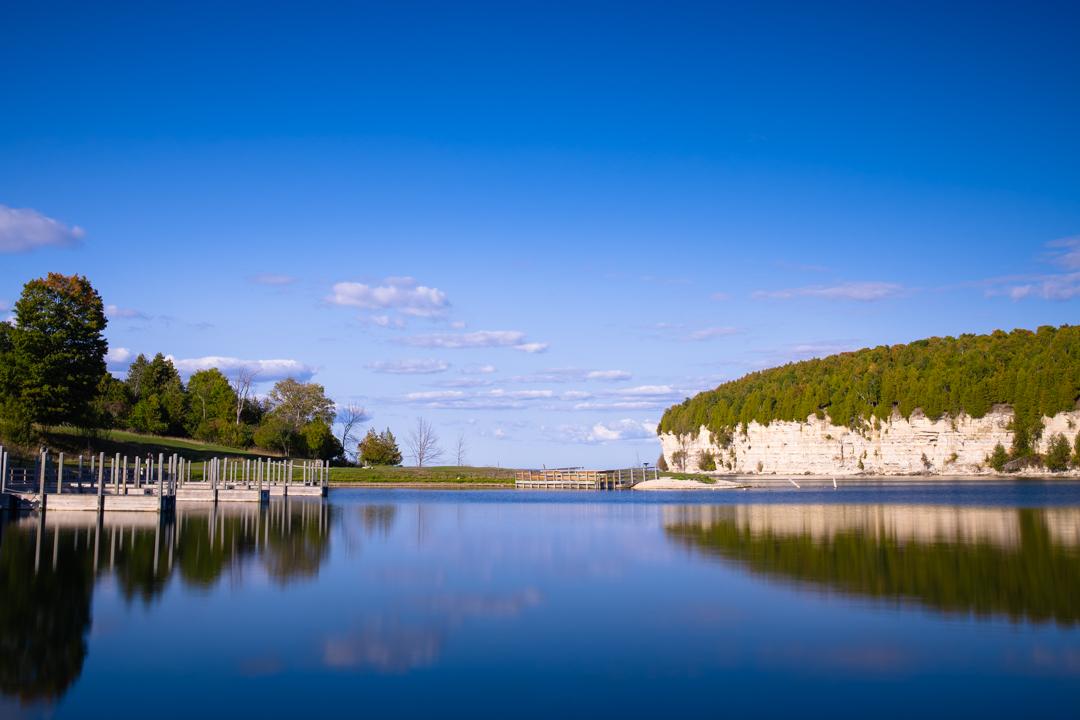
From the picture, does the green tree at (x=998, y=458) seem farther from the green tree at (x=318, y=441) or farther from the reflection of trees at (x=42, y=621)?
the reflection of trees at (x=42, y=621)

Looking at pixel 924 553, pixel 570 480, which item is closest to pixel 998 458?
pixel 570 480

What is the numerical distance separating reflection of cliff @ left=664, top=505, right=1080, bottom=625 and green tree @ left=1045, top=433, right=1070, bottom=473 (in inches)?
2813

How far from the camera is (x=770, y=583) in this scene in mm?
16891

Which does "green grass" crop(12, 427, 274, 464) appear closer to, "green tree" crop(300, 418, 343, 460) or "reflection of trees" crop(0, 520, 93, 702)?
"green tree" crop(300, 418, 343, 460)

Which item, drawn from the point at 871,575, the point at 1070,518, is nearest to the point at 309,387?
the point at 1070,518

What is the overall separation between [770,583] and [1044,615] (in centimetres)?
481

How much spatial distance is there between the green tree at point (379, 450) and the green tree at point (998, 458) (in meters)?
69.7

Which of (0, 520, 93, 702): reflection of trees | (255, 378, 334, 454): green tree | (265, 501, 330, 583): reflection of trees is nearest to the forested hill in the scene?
(255, 378, 334, 454): green tree

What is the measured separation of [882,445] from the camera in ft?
386

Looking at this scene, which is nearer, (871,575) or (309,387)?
(871,575)

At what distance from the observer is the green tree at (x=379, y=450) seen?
331 ft

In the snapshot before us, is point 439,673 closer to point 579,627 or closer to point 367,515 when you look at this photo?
point 579,627

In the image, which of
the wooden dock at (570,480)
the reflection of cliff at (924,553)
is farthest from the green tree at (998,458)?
the reflection of cliff at (924,553)

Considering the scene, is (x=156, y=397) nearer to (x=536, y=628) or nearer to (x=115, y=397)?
(x=115, y=397)
